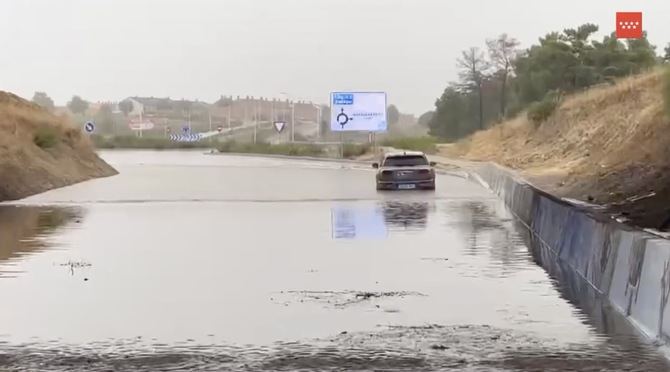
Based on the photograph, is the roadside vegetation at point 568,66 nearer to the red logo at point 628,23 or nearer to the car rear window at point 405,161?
the red logo at point 628,23

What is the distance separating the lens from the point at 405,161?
41.0 m

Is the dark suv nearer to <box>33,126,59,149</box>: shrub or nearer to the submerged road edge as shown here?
<box>33,126,59,149</box>: shrub

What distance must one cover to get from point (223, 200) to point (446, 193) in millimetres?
8155

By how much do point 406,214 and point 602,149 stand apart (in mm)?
22301

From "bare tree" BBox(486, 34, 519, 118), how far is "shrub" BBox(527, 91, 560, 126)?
41.7 metres

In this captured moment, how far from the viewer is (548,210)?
19.8 meters

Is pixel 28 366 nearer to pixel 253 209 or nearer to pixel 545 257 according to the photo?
pixel 545 257

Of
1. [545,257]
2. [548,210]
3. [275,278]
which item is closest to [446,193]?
[548,210]

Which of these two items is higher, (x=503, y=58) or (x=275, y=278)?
(x=503, y=58)

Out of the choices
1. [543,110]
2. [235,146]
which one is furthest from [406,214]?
[235,146]

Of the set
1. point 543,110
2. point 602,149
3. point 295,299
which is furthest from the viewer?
point 543,110

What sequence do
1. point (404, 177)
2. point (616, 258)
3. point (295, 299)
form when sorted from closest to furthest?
point (616, 258) → point (295, 299) → point (404, 177)

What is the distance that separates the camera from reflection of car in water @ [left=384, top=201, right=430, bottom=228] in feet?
80.0

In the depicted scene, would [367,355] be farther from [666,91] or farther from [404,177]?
[404,177]
